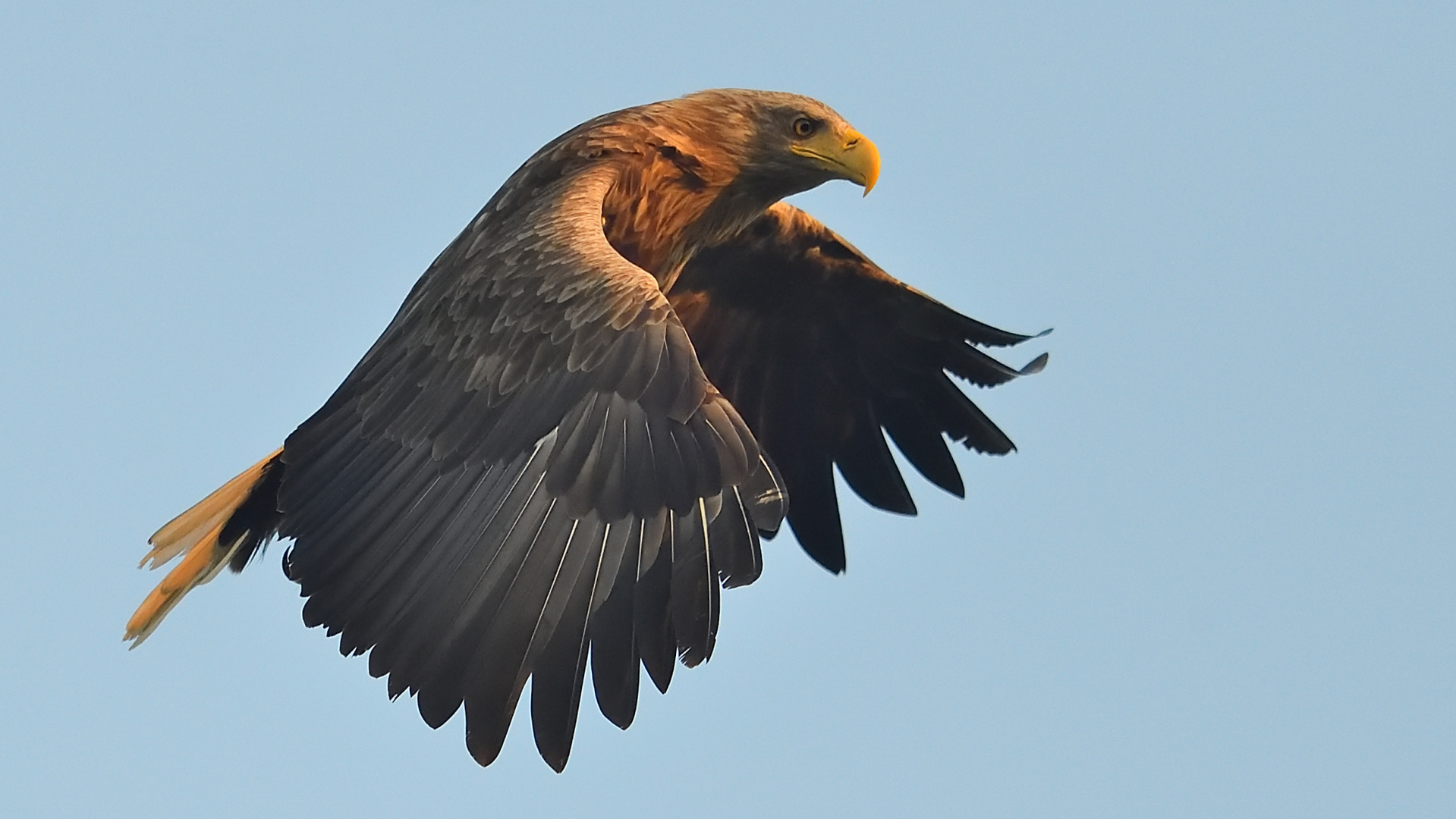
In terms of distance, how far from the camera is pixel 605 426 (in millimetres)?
7195

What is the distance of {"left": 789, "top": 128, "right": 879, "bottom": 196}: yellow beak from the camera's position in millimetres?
8742

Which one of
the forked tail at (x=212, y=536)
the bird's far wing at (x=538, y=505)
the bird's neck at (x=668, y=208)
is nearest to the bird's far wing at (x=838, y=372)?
the bird's neck at (x=668, y=208)

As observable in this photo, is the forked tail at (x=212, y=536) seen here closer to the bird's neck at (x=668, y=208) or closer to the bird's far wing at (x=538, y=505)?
the bird's far wing at (x=538, y=505)

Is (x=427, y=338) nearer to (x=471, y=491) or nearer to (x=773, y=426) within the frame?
(x=471, y=491)

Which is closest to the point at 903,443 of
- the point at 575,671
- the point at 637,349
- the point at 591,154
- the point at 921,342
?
the point at 921,342

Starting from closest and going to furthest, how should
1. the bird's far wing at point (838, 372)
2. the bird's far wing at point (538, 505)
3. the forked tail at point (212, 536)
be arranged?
the bird's far wing at point (538, 505) → the forked tail at point (212, 536) → the bird's far wing at point (838, 372)

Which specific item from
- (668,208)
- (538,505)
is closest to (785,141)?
(668,208)

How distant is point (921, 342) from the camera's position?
974 centimetres

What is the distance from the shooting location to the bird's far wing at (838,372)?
960 centimetres

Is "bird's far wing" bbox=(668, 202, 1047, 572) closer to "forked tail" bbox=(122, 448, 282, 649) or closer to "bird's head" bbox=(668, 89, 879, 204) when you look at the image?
"bird's head" bbox=(668, 89, 879, 204)

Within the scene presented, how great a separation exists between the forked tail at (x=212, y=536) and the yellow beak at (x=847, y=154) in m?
2.38

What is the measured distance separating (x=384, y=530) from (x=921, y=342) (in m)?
3.25

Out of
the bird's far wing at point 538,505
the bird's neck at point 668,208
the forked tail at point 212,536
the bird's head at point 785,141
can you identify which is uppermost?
the bird's head at point 785,141

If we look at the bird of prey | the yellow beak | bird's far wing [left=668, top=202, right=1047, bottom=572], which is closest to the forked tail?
the bird of prey
